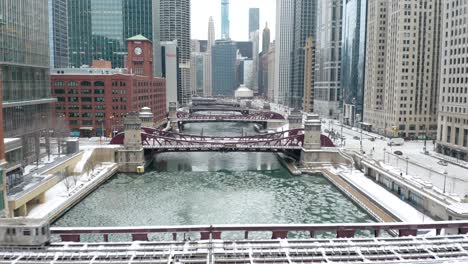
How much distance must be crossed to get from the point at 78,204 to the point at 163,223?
1446 cm

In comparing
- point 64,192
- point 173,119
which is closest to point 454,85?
point 64,192

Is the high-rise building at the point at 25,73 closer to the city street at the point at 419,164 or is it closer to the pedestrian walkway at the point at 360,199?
the pedestrian walkway at the point at 360,199

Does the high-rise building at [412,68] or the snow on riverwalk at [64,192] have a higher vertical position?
the high-rise building at [412,68]

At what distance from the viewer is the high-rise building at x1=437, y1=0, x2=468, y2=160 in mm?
82375

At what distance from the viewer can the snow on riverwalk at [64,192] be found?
2054 inches

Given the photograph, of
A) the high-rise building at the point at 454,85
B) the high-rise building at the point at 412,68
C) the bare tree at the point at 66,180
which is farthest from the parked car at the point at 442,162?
the bare tree at the point at 66,180

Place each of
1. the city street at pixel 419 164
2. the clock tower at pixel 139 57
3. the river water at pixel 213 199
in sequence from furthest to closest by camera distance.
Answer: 1. the clock tower at pixel 139 57
2. the city street at pixel 419 164
3. the river water at pixel 213 199

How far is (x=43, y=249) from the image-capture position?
30.0 metres

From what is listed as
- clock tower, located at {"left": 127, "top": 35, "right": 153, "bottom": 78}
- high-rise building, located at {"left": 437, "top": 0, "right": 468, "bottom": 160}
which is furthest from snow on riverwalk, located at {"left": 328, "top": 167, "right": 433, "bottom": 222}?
clock tower, located at {"left": 127, "top": 35, "right": 153, "bottom": 78}

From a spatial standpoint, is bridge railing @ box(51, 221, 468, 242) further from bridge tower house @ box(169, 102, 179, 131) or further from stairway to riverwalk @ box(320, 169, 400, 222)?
bridge tower house @ box(169, 102, 179, 131)

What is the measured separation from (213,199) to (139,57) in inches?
3655

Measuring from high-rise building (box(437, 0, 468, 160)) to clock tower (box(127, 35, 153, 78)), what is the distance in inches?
3469

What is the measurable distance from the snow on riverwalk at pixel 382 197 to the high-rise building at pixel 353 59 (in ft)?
230

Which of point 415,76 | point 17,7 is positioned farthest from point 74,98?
point 415,76
